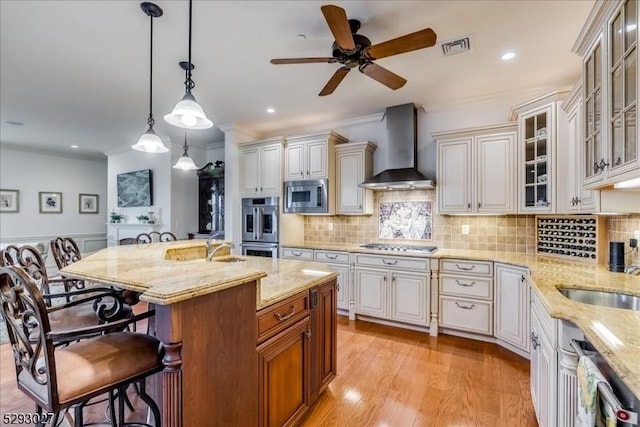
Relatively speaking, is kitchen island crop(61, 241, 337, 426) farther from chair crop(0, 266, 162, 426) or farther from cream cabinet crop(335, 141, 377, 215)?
cream cabinet crop(335, 141, 377, 215)

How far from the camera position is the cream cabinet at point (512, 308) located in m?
2.73

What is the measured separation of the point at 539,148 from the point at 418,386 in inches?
95.1

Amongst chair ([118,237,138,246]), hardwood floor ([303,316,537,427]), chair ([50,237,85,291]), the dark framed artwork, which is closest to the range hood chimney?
hardwood floor ([303,316,537,427])

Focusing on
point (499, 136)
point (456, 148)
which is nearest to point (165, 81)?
point (456, 148)

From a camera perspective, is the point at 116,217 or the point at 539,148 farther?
the point at 116,217

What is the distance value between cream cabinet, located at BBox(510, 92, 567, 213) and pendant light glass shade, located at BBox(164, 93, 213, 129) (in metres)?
2.92

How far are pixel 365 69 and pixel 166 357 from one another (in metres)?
2.26

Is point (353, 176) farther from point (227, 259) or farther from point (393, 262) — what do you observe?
point (227, 259)

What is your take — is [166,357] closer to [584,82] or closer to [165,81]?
[584,82]

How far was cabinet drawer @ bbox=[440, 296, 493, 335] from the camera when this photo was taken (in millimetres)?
3096

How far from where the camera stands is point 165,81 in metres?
3.25

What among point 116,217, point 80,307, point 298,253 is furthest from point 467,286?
point 116,217

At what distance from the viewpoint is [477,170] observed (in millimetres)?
3336

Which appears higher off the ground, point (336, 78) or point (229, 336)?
point (336, 78)
